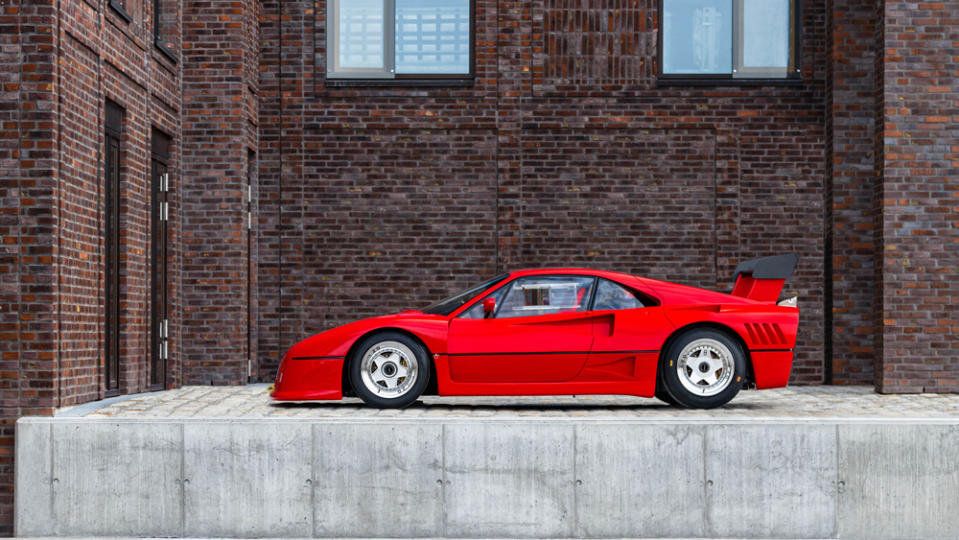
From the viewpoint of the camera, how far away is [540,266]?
45.2 ft

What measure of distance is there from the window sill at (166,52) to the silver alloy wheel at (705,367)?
21.7 feet

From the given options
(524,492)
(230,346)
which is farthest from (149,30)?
(524,492)

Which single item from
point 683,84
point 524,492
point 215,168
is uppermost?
point 683,84

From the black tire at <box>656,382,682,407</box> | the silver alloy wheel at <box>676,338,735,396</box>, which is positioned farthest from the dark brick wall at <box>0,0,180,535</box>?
the silver alloy wheel at <box>676,338,735,396</box>

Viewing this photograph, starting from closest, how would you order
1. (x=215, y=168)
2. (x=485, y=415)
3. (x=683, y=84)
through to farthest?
(x=485, y=415), (x=215, y=168), (x=683, y=84)

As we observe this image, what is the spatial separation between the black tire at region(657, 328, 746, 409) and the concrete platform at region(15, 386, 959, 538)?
1283mm

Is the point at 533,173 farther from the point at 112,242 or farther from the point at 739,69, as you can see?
the point at 112,242

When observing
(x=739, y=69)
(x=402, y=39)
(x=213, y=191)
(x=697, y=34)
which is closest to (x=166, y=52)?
(x=213, y=191)

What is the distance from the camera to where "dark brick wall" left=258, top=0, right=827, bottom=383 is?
13.8m

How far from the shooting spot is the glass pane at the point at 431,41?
14008 millimetres

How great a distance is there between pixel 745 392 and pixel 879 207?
8.61 ft

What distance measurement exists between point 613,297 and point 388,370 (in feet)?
6.47

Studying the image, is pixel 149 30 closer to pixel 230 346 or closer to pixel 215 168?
pixel 215 168

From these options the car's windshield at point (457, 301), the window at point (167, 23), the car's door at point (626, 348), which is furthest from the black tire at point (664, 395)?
the window at point (167, 23)
